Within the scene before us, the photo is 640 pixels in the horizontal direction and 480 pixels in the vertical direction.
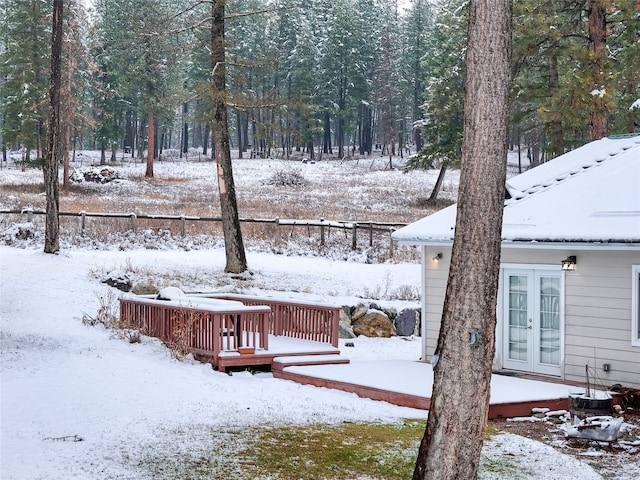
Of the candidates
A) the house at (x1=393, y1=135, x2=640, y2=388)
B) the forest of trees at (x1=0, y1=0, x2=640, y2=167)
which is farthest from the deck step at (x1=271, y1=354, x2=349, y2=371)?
the forest of trees at (x1=0, y1=0, x2=640, y2=167)

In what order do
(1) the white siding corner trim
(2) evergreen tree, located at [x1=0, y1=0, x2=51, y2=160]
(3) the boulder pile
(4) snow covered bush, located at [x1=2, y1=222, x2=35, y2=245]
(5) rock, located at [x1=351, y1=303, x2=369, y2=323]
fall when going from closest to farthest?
(1) the white siding corner trim → (3) the boulder pile → (5) rock, located at [x1=351, y1=303, x2=369, y2=323] → (4) snow covered bush, located at [x1=2, y1=222, x2=35, y2=245] → (2) evergreen tree, located at [x1=0, y1=0, x2=51, y2=160]

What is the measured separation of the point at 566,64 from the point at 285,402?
1349 centimetres

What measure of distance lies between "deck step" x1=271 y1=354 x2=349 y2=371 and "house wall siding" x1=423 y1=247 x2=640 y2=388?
3481 mm

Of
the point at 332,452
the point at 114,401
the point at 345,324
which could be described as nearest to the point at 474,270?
the point at 332,452

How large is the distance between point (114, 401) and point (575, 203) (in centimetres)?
789

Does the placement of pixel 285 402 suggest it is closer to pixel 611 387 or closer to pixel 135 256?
pixel 611 387

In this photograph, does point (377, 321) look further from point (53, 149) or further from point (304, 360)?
point (53, 149)

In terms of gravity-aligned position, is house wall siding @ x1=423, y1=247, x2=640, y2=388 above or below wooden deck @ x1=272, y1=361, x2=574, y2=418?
above

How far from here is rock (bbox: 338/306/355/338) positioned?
17609mm

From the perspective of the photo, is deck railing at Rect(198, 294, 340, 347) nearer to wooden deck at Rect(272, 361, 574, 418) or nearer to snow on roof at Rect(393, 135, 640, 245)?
wooden deck at Rect(272, 361, 574, 418)

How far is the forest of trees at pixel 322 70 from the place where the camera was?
20.0 m

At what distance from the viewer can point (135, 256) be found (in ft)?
71.5

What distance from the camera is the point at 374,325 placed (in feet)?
58.9

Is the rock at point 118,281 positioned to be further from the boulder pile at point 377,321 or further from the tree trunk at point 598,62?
the tree trunk at point 598,62
